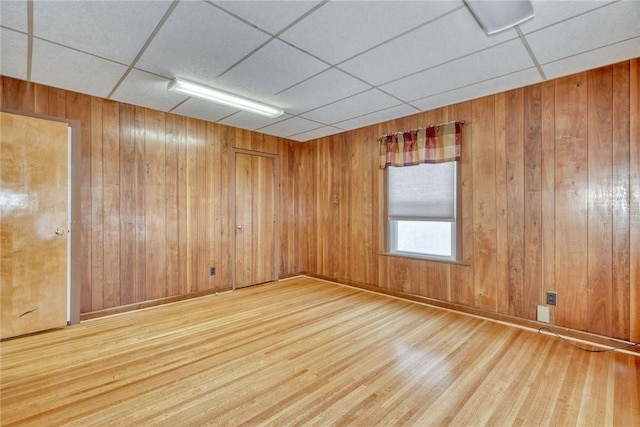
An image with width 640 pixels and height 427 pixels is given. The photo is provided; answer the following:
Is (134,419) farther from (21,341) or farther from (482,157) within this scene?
(482,157)

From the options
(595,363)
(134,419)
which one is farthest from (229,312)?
(595,363)

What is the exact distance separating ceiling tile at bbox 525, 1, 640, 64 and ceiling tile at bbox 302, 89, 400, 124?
4.70 feet

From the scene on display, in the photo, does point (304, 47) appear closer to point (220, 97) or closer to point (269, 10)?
point (269, 10)

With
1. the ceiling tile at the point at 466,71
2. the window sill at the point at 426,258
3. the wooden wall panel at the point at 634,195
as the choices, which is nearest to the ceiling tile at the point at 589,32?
the ceiling tile at the point at 466,71

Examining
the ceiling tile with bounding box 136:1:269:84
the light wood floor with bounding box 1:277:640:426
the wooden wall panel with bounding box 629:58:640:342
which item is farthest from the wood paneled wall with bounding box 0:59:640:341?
the ceiling tile with bounding box 136:1:269:84

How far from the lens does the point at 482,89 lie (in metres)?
3.07

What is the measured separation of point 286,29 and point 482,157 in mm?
2592

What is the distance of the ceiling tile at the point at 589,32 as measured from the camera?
186cm

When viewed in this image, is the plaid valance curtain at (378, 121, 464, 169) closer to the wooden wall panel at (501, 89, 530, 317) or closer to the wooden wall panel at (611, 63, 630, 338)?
the wooden wall panel at (501, 89, 530, 317)

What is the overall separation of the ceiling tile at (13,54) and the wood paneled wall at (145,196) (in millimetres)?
250

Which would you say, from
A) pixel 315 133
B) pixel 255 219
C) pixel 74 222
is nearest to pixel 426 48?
pixel 315 133

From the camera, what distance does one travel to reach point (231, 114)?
153 inches

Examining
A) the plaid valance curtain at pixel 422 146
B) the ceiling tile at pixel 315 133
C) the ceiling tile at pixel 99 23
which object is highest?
the ceiling tile at pixel 315 133

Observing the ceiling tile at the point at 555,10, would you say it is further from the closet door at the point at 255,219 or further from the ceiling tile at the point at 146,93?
the closet door at the point at 255,219
